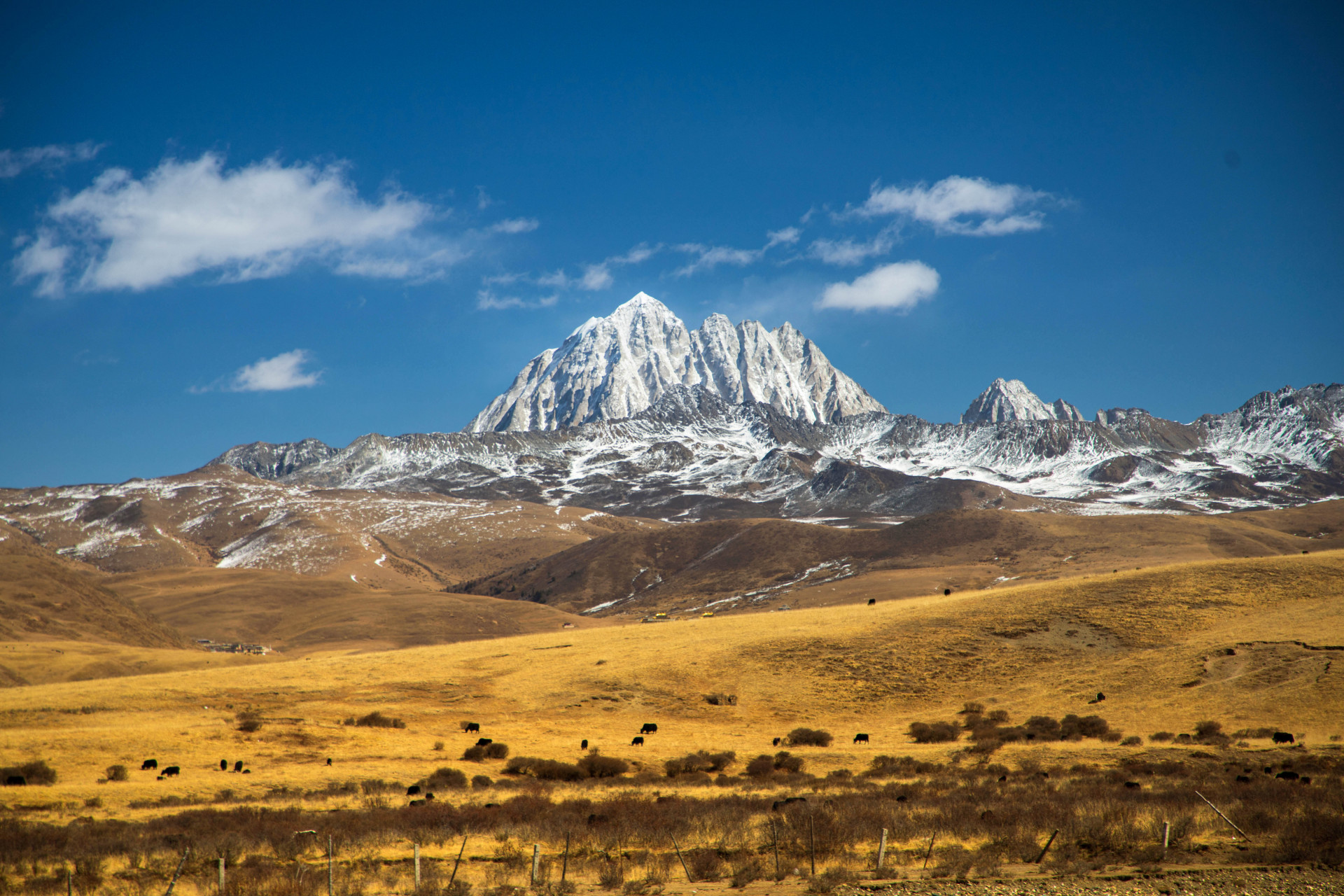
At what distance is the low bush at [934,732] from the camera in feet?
138

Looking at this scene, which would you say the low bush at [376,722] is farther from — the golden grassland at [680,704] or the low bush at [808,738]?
the low bush at [808,738]

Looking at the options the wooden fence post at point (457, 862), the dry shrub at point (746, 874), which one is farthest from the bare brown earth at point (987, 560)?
the dry shrub at point (746, 874)

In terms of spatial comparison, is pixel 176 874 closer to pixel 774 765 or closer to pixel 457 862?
pixel 457 862

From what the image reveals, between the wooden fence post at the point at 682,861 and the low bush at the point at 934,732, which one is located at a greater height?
the wooden fence post at the point at 682,861

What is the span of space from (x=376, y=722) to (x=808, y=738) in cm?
2108

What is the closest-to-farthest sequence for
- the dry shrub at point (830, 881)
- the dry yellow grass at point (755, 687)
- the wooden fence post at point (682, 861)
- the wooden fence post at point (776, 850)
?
the dry shrub at point (830, 881) → the wooden fence post at point (776, 850) → the wooden fence post at point (682, 861) → the dry yellow grass at point (755, 687)

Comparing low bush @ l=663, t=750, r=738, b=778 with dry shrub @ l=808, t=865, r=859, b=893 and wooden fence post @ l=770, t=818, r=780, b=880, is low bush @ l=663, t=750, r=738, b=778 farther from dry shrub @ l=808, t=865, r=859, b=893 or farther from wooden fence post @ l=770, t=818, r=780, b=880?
dry shrub @ l=808, t=865, r=859, b=893

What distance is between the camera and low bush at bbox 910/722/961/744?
138 feet

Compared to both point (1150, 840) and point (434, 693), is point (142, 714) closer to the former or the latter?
point (434, 693)

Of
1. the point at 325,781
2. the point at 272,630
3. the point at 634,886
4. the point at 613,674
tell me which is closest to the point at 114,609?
the point at 272,630

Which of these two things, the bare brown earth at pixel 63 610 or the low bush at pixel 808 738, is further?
the bare brown earth at pixel 63 610

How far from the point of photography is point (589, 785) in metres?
33.3

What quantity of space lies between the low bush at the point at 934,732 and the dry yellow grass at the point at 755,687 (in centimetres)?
90

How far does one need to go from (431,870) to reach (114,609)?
107m
